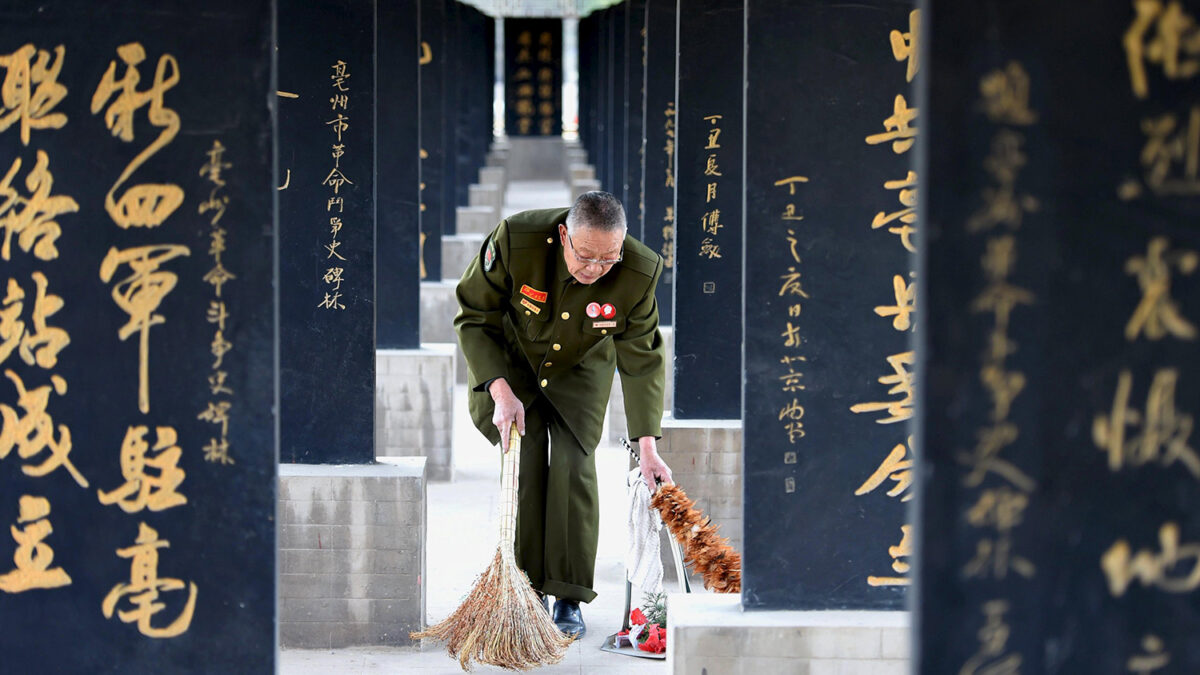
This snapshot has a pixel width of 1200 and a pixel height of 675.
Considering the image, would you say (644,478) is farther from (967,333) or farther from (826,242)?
(967,333)

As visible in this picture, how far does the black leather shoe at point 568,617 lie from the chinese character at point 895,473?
196 cm

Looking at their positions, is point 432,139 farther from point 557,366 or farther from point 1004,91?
point 1004,91

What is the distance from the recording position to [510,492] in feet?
17.3

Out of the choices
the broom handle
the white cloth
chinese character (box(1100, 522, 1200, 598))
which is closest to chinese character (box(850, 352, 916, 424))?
the white cloth

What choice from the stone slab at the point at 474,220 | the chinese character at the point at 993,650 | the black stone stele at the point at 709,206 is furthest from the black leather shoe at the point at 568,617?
the stone slab at the point at 474,220

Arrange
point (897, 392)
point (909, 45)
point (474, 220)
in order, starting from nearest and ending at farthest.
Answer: point (909, 45) < point (897, 392) < point (474, 220)

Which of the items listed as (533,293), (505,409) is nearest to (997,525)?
(505,409)

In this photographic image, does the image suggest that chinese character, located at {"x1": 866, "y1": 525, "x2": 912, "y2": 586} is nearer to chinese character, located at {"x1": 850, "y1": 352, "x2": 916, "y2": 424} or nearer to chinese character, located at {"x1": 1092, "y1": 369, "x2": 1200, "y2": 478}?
chinese character, located at {"x1": 850, "y1": 352, "x2": 916, "y2": 424}

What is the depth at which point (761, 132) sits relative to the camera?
12.9 ft

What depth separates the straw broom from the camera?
526cm

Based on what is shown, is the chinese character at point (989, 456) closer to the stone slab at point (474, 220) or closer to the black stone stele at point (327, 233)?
the black stone stele at point (327, 233)

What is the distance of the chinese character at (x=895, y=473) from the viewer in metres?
4.05

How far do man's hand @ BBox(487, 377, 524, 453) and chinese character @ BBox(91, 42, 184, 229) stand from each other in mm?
2521

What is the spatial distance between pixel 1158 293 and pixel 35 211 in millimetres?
2041
